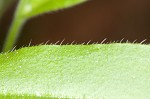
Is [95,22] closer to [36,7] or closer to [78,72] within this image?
A: [36,7]

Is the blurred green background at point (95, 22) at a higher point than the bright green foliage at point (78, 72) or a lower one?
higher

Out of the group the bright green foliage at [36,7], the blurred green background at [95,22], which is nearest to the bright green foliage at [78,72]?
the bright green foliage at [36,7]

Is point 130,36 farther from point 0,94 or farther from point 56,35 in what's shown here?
point 0,94

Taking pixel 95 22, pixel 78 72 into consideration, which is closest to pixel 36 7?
pixel 78 72

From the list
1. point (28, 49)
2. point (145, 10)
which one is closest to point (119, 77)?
point (28, 49)

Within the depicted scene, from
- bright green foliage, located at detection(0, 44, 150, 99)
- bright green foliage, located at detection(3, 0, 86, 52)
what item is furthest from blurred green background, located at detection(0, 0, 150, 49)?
bright green foliage, located at detection(0, 44, 150, 99)

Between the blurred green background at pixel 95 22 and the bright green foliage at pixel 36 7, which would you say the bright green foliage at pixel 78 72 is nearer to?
the bright green foliage at pixel 36 7

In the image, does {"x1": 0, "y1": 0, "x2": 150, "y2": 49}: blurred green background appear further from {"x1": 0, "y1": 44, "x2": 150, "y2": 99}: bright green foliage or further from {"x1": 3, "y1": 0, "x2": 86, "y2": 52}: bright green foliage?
{"x1": 0, "y1": 44, "x2": 150, "y2": 99}: bright green foliage
